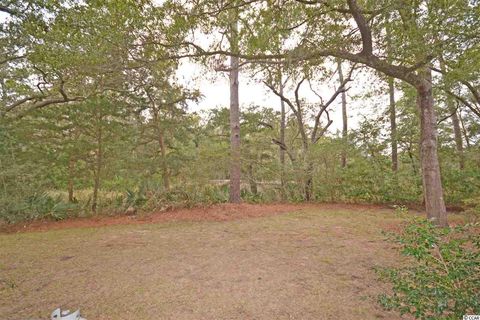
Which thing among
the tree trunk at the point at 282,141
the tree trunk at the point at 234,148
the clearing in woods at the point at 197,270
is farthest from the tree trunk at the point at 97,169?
the tree trunk at the point at 282,141

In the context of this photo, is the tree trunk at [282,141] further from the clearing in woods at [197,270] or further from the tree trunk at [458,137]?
the tree trunk at [458,137]

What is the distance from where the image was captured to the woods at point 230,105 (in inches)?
123

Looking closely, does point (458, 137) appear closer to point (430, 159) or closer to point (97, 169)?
point (430, 159)

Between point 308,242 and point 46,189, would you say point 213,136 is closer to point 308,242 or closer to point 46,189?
point 46,189

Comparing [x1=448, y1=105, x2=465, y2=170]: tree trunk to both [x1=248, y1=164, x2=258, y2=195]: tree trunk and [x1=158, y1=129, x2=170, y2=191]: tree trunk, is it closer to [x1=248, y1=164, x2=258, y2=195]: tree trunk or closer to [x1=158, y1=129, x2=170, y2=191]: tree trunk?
[x1=248, y1=164, x2=258, y2=195]: tree trunk

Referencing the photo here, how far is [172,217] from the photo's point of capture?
5.70 meters

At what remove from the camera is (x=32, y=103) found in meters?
6.80

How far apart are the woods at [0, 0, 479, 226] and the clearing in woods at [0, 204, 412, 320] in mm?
1632

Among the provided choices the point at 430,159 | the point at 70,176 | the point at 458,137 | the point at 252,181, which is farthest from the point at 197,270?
the point at 458,137

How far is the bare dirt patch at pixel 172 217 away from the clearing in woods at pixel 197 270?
11 cm

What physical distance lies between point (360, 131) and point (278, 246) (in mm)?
5340

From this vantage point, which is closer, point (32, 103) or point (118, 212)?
point (118, 212)

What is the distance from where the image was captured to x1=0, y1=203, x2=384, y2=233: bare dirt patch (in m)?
5.02

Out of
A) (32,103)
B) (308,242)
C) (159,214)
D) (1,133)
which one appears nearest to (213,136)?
(159,214)
